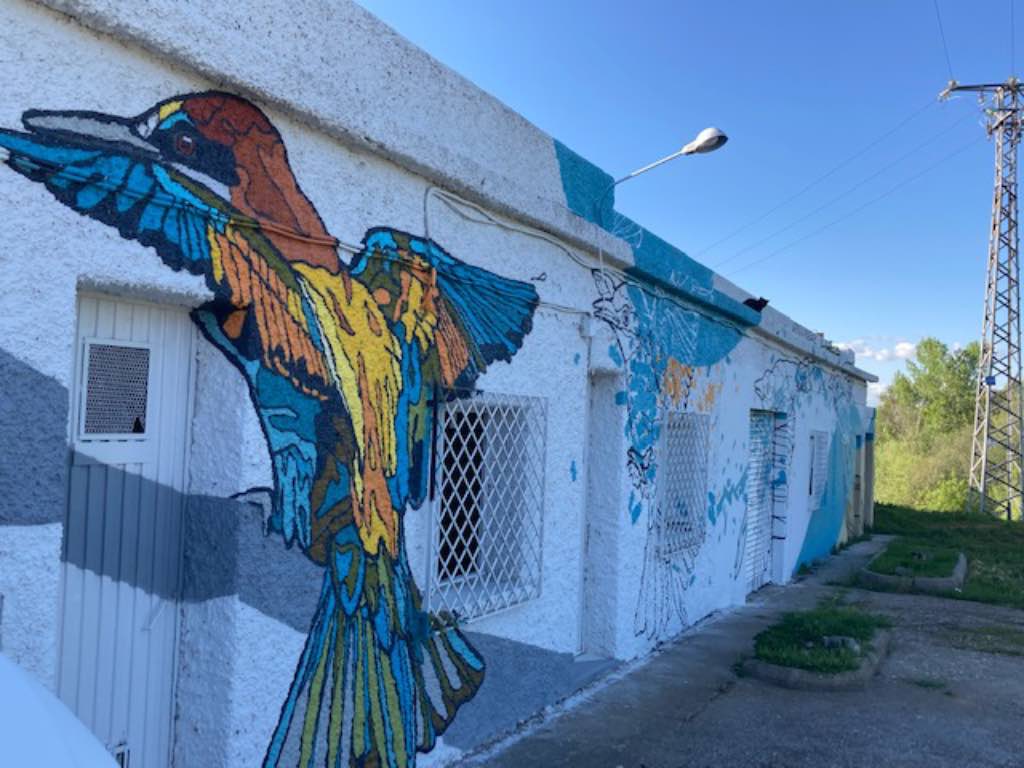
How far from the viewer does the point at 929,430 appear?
133 feet

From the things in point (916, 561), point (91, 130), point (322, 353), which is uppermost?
point (91, 130)

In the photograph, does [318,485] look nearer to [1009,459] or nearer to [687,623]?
[687,623]

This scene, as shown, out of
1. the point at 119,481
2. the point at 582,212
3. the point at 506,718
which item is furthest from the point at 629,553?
the point at 119,481

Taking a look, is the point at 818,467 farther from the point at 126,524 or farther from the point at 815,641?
the point at 126,524

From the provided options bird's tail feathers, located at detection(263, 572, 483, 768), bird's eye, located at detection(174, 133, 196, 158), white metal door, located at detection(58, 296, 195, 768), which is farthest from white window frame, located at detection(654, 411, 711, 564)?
bird's eye, located at detection(174, 133, 196, 158)

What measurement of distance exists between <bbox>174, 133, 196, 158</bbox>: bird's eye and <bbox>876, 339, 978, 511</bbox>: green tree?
25995 mm

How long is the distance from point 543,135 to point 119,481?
3.28m

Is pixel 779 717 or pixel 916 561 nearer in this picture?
pixel 779 717

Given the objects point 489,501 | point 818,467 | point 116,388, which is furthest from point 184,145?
point 818,467

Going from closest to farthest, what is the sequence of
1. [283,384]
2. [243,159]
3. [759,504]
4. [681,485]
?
[243,159] < [283,384] < [681,485] < [759,504]

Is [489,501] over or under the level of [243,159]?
under

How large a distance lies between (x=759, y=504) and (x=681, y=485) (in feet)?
11.0

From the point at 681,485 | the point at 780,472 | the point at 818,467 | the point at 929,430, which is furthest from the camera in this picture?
the point at 929,430

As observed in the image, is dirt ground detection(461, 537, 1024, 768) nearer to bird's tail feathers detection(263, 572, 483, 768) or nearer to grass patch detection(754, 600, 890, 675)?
grass patch detection(754, 600, 890, 675)
